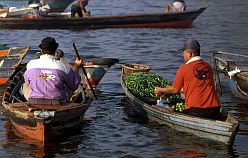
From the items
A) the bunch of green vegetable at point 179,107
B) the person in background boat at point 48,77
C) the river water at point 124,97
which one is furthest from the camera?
the bunch of green vegetable at point 179,107

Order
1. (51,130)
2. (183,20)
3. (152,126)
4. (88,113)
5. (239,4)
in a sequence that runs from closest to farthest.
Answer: (51,130), (152,126), (88,113), (183,20), (239,4)

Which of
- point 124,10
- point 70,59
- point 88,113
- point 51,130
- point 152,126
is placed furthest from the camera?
point 124,10

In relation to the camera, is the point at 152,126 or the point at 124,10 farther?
the point at 124,10

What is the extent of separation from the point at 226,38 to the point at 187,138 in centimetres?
1752

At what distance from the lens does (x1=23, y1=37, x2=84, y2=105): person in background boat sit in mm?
10984

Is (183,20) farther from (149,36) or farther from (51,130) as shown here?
(51,130)

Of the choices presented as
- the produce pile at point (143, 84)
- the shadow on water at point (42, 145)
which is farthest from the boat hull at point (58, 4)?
the shadow on water at point (42, 145)

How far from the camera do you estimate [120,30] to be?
102ft

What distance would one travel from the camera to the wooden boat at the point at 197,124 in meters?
10.5

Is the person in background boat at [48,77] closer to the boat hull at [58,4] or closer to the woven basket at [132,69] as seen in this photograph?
the woven basket at [132,69]

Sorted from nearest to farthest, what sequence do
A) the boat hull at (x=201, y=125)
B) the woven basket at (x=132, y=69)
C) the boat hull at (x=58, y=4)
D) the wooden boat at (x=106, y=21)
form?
the boat hull at (x=201, y=125), the woven basket at (x=132, y=69), the wooden boat at (x=106, y=21), the boat hull at (x=58, y=4)

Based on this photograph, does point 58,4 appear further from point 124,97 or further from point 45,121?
point 45,121

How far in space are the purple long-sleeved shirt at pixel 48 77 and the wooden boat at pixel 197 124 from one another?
6.58ft

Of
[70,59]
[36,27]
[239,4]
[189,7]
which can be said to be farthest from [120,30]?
[239,4]
